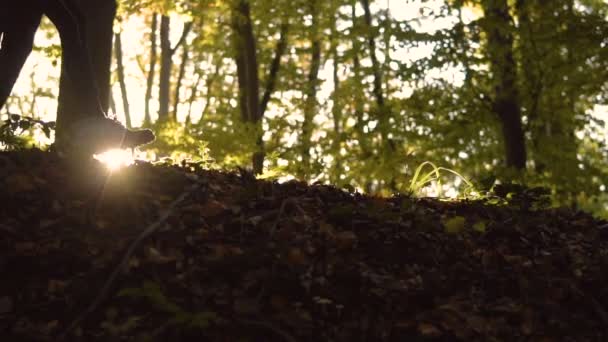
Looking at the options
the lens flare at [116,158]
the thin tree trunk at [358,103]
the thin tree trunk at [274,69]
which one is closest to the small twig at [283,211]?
the lens flare at [116,158]

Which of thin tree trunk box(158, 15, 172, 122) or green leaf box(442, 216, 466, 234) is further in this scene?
thin tree trunk box(158, 15, 172, 122)

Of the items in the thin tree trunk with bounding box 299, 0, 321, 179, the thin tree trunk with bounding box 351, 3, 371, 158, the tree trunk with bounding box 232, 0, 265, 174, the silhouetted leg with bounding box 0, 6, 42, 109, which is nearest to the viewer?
the silhouetted leg with bounding box 0, 6, 42, 109

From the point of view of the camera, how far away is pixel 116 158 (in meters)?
4.62

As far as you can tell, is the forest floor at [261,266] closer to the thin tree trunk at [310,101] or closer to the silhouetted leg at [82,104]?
the silhouetted leg at [82,104]

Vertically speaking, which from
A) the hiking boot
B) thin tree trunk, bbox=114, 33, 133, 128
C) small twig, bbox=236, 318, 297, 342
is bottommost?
small twig, bbox=236, 318, 297, 342

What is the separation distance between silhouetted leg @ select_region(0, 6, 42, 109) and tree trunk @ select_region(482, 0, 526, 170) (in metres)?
7.45

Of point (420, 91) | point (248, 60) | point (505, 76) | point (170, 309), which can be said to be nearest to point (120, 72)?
point (248, 60)

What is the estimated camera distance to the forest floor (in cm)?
304

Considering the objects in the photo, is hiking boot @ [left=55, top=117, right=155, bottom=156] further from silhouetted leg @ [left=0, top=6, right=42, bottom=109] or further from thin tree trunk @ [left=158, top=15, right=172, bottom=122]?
thin tree trunk @ [left=158, top=15, right=172, bottom=122]

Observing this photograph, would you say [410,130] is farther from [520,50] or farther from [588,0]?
[588,0]

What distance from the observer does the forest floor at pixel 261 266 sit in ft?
9.99

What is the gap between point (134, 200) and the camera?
4.05 m

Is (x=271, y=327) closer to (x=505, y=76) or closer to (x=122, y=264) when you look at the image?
(x=122, y=264)

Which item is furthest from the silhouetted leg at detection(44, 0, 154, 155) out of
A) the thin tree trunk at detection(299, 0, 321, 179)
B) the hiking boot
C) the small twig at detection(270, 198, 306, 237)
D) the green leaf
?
the thin tree trunk at detection(299, 0, 321, 179)
